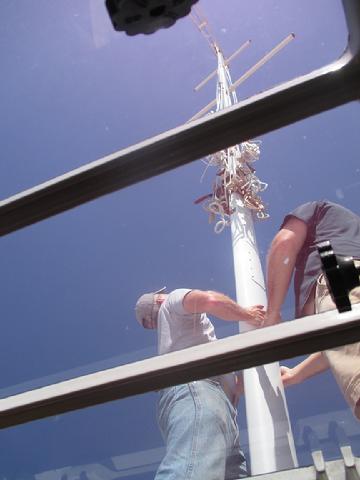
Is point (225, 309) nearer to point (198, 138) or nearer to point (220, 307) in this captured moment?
point (220, 307)

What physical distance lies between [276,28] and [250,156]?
72cm

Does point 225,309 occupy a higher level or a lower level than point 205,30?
lower

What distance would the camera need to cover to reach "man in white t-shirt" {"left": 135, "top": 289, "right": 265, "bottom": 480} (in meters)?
1.92

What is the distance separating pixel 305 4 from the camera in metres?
1.71

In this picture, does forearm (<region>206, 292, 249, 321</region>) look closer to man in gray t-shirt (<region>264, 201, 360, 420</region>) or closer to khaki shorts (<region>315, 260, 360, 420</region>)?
man in gray t-shirt (<region>264, 201, 360, 420</region>)

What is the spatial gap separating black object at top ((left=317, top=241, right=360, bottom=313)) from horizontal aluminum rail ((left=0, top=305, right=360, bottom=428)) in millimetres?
23

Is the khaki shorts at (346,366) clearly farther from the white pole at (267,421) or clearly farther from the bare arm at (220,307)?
the bare arm at (220,307)

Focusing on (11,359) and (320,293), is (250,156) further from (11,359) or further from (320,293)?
(11,359)

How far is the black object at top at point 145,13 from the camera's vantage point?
945mm

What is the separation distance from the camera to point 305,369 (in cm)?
197

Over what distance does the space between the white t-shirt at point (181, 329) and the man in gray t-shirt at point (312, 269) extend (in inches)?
9.6

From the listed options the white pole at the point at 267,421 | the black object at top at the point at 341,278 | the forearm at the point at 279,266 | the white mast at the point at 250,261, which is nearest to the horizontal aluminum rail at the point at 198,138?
the white mast at the point at 250,261

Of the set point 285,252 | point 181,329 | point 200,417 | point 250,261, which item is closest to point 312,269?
point 285,252

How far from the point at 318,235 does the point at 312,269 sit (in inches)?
7.0
